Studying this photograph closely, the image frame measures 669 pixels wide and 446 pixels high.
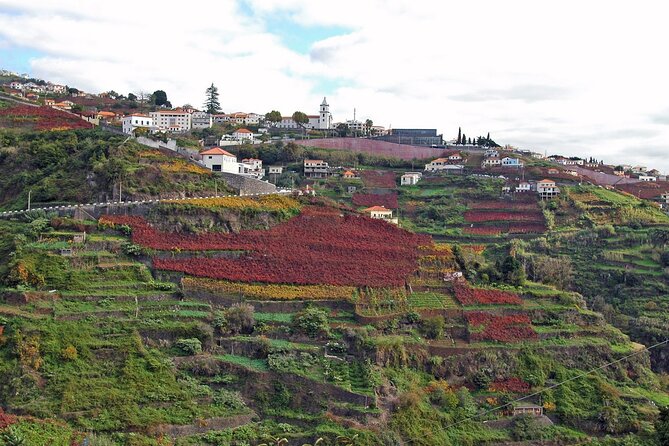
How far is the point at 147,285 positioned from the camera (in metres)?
34.4

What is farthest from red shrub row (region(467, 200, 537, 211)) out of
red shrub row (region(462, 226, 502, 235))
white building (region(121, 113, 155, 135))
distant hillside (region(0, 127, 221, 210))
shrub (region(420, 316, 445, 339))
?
white building (region(121, 113, 155, 135))

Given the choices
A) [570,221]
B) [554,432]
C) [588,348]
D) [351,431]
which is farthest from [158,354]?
[570,221]

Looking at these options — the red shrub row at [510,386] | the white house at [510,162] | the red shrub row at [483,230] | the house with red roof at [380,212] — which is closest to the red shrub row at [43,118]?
the house with red roof at [380,212]

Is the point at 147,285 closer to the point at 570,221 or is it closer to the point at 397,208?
the point at 397,208

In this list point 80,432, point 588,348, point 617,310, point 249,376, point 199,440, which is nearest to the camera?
point 80,432

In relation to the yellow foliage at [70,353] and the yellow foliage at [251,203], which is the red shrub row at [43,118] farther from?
the yellow foliage at [70,353]

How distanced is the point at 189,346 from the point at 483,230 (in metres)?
32.7

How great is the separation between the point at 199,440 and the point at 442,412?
11305 millimetres

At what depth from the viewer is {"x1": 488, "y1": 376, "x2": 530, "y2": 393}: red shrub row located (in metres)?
33.9

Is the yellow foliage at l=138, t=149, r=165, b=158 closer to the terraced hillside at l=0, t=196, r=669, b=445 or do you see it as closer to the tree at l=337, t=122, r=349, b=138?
the terraced hillside at l=0, t=196, r=669, b=445

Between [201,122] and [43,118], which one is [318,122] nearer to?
[201,122]

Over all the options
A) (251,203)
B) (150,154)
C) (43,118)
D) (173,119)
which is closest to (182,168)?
(150,154)

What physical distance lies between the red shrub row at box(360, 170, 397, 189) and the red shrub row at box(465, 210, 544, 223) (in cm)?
941

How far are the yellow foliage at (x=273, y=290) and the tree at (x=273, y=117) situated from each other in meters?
49.1
